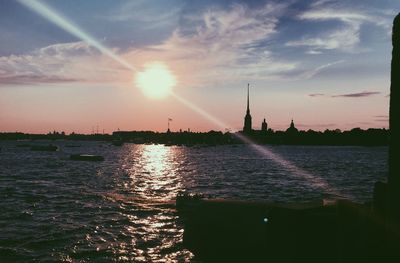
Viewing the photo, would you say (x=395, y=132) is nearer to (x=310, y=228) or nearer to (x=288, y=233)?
(x=310, y=228)

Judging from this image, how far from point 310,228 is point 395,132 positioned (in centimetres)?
418

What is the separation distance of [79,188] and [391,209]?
46046 mm

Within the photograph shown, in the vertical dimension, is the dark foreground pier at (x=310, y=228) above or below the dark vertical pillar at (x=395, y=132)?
below

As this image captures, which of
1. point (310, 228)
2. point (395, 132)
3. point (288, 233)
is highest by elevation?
point (395, 132)

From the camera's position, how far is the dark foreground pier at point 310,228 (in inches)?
442

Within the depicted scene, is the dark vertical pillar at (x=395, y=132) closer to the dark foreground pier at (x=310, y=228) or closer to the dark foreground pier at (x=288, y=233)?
the dark foreground pier at (x=310, y=228)

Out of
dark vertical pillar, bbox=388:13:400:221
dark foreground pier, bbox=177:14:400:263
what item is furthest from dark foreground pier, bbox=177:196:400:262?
dark vertical pillar, bbox=388:13:400:221

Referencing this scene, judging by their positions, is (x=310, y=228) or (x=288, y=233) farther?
(x=288, y=233)

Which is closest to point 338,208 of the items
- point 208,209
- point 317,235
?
point 317,235

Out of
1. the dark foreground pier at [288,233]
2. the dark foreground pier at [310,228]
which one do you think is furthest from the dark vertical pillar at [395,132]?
the dark foreground pier at [288,233]

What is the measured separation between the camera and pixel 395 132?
1122cm

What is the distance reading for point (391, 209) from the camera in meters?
11.3

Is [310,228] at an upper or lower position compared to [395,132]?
lower

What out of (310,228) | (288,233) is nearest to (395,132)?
(310,228)
